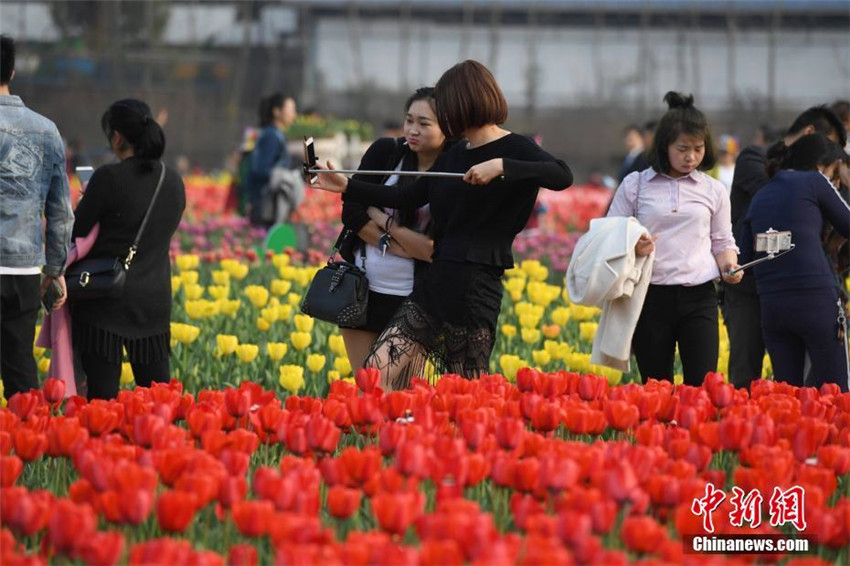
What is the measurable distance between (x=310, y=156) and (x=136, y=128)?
991 millimetres

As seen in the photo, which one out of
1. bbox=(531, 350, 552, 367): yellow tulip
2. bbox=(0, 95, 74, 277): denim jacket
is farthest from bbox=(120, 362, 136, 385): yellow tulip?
bbox=(531, 350, 552, 367): yellow tulip

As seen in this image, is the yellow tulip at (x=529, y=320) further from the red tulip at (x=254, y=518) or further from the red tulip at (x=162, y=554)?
the red tulip at (x=162, y=554)

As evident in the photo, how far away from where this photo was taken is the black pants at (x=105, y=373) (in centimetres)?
548

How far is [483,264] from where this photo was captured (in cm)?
465

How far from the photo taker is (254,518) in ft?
8.21

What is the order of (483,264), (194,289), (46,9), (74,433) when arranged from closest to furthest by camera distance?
(74,433), (483,264), (194,289), (46,9)

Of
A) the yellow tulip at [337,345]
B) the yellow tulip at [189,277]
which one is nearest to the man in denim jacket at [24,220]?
the yellow tulip at [337,345]

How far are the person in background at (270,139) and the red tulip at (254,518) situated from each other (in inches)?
349

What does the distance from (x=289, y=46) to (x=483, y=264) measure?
22649 millimetres

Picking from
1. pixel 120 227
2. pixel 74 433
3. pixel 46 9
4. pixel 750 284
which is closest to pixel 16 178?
pixel 120 227

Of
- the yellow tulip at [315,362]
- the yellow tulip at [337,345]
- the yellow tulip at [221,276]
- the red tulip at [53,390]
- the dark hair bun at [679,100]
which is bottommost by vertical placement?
the yellow tulip at [337,345]

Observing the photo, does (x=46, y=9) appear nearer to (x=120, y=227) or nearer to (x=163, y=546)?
(x=120, y=227)

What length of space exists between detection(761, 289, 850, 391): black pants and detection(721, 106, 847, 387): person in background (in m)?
0.81

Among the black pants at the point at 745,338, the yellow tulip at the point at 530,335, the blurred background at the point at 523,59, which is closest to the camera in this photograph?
the black pants at the point at 745,338
